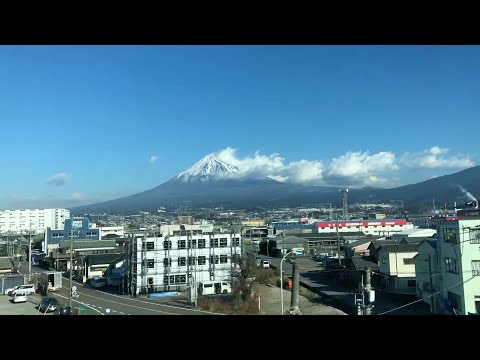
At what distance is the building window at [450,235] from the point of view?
180 inches

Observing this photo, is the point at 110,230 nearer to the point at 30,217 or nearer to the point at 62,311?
the point at 30,217

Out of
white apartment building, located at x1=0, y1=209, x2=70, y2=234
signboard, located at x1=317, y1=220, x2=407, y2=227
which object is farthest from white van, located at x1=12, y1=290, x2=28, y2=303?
white apartment building, located at x1=0, y1=209, x2=70, y2=234

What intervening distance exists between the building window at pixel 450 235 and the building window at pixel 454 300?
62 cm

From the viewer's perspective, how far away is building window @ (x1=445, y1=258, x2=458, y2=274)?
457 cm

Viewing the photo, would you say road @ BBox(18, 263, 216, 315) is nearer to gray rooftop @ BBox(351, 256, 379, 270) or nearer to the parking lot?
the parking lot

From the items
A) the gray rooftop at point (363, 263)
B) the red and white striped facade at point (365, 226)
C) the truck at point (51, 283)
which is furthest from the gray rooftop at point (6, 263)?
the red and white striped facade at point (365, 226)

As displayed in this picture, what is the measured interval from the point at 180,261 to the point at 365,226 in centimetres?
1145

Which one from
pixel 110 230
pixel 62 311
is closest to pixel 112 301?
pixel 62 311

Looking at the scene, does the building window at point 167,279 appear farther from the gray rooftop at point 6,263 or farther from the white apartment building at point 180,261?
the gray rooftop at point 6,263

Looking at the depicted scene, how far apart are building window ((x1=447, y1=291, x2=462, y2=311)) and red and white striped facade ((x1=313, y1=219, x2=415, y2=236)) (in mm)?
11491

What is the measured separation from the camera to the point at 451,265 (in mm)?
4691
